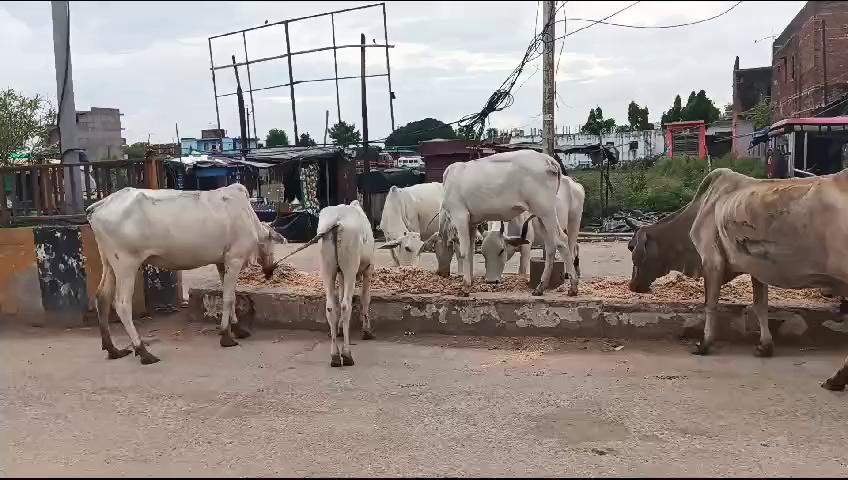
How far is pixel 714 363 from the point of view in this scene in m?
5.97

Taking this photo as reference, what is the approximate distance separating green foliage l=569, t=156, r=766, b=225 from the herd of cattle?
11.4 m

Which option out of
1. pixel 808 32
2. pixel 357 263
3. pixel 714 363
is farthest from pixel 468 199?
pixel 808 32

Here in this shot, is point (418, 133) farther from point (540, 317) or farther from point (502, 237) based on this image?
point (540, 317)

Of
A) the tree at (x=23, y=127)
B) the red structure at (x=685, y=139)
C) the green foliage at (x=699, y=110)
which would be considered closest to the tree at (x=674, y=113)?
the green foliage at (x=699, y=110)

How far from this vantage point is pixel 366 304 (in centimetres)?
723

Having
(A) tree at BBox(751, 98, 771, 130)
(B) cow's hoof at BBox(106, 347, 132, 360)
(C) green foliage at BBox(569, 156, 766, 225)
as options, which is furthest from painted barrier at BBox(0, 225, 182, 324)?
(A) tree at BBox(751, 98, 771, 130)

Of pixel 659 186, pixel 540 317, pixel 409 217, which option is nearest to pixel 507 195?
pixel 540 317

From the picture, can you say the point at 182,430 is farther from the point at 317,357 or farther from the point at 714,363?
the point at 714,363

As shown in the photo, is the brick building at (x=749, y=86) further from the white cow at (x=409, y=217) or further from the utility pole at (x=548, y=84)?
the white cow at (x=409, y=217)

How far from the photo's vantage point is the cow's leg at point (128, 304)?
6.73m

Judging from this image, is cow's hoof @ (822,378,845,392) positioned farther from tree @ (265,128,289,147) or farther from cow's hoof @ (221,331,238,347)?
tree @ (265,128,289,147)

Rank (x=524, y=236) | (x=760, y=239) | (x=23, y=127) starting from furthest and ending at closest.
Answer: (x=23, y=127) < (x=524, y=236) < (x=760, y=239)

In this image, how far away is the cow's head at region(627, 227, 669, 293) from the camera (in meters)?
7.17

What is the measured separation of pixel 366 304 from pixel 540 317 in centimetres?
182
